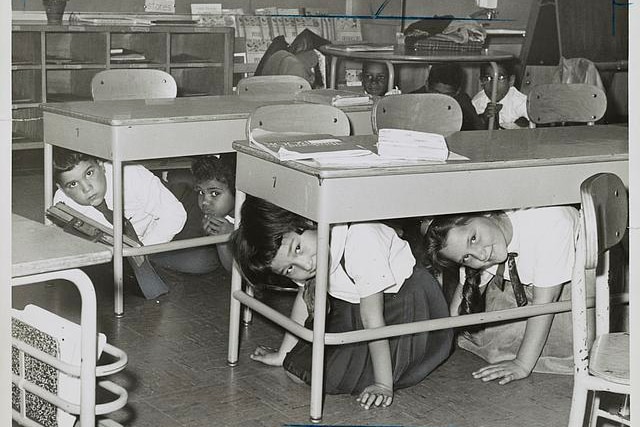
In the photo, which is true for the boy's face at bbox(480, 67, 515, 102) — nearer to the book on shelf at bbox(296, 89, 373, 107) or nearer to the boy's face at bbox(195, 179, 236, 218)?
the book on shelf at bbox(296, 89, 373, 107)

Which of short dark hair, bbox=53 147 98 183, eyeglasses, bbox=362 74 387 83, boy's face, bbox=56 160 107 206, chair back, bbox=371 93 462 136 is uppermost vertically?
chair back, bbox=371 93 462 136

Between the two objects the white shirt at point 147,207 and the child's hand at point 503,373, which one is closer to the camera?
the child's hand at point 503,373

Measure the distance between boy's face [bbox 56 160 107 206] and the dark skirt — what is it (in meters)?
1.07

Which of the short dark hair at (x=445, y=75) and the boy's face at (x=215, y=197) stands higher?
the short dark hair at (x=445, y=75)

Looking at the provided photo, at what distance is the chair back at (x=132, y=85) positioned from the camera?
3715 mm

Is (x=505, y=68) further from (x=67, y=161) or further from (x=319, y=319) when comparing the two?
(x=319, y=319)

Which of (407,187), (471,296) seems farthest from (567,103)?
(407,187)

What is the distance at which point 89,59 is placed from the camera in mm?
5973

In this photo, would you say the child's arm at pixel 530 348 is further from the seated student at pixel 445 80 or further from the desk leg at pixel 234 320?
the seated student at pixel 445 80

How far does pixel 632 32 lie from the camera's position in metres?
1.64

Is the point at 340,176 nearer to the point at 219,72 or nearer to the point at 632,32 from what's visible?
the point at 632,32

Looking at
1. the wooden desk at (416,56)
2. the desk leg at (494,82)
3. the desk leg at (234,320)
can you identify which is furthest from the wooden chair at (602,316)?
the desk leg at (494,82)

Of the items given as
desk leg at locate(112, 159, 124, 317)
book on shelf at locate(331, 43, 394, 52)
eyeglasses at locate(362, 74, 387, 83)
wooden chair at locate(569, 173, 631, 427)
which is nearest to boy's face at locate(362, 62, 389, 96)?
eyeglasses at locate(362, 74, 387, 83)

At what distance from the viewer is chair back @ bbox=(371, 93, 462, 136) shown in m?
3.36
